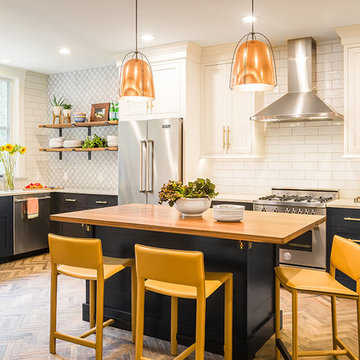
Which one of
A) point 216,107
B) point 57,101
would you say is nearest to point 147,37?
point 216,107

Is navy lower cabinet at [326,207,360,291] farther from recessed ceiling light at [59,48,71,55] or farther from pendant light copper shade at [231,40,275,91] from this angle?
recessed ceiling light at [59,48,71,55]

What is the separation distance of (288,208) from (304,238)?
356 mm

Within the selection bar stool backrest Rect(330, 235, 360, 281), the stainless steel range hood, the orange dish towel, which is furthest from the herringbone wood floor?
the stainless steel range hood

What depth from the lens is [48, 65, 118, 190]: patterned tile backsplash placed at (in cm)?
637

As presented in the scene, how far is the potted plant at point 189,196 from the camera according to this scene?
2998mm

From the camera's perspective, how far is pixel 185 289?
7.83 ft

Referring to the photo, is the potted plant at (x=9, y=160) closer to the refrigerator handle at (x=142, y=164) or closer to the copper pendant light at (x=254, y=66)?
the refrigerator handle at (x=142, y=164)

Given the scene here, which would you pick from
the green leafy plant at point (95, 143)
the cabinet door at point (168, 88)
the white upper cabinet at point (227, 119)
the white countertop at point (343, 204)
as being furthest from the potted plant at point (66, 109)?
the white countertop at point (343, 204)

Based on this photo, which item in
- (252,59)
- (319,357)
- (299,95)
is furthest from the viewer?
(299,95)

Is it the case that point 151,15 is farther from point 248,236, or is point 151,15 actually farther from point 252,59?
point 248,236

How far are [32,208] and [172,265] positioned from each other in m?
4.04

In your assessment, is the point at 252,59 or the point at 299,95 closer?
A: the point at 252,59

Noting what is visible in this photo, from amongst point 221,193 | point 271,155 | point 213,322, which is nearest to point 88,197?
point 221,193

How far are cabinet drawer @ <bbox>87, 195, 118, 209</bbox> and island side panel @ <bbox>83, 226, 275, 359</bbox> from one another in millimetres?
2226
